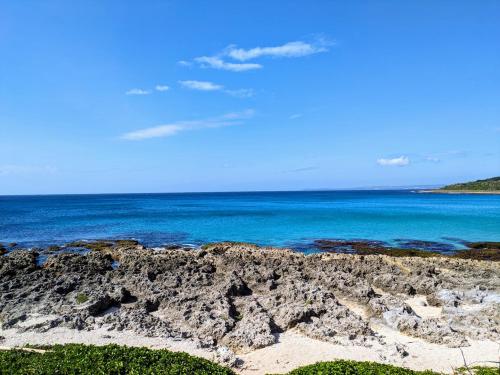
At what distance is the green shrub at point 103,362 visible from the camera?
10.9 metres

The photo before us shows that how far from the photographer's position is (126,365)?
11.3m

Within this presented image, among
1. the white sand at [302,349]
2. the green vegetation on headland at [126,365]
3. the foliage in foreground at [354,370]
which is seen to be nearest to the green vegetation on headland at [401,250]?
the white sand at [302,349]

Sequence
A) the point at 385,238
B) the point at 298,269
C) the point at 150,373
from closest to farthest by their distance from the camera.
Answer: the point at 150,373
the point at 298,269
the point at 385,238

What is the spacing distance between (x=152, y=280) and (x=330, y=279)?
40.0ft

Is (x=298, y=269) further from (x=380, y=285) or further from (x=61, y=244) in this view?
(x=61, y=244)

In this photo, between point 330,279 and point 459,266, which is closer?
point 330,279

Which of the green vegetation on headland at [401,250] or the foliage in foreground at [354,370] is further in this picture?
the green vegetation on headland at [401,250]

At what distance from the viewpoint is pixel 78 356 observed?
11945 millimetres

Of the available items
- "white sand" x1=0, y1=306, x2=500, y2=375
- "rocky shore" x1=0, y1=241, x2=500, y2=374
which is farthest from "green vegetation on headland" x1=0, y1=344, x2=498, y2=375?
"rocky shore" x1=0, y1=241, x2=500, y2=374

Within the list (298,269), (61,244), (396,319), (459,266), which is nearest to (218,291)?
(298,269)

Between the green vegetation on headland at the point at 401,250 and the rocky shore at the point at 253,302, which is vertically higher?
the rocky shore at the point at 253,302

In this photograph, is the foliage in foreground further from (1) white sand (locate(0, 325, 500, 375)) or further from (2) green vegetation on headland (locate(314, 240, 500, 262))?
(2) green vegetation on headland (locate(314, 240, 500, 262))

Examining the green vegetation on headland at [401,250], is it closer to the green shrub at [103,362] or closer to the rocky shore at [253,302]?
the rocky shore at [253,302]

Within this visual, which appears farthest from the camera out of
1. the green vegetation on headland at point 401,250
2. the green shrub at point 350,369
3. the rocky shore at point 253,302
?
the green vegetation on headland at point 401,250
